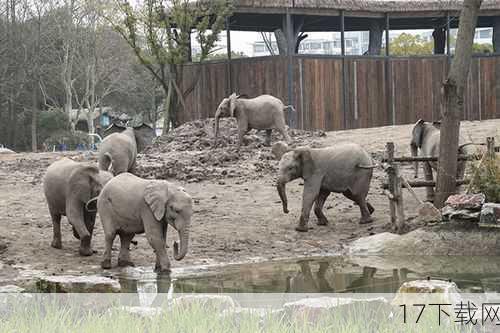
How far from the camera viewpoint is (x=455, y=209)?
1130 centimetres

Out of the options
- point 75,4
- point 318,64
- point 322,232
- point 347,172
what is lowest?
point 322,232

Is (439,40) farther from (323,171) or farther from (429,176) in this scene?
(323,171)

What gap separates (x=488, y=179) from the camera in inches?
455

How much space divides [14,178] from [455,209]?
9928 mm

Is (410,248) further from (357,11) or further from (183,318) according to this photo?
(357,11)

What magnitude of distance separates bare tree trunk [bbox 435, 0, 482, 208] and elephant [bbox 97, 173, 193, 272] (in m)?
4.39

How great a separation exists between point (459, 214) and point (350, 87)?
1586cm

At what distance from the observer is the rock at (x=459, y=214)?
36.7 feet

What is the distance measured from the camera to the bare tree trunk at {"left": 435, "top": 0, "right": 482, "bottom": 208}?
41.1ft

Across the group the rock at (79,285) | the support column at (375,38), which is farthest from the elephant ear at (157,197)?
the support column at (375,38)

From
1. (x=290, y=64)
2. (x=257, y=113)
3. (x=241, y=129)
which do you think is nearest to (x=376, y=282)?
(x=241, y=129)

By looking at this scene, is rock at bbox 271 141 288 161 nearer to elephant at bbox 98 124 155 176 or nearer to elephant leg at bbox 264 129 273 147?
elephant leg at bbox 264 129 273 147

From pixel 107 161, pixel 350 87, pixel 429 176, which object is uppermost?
pixel 350 87

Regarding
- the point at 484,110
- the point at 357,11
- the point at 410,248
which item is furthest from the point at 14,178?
the point at 484,110
